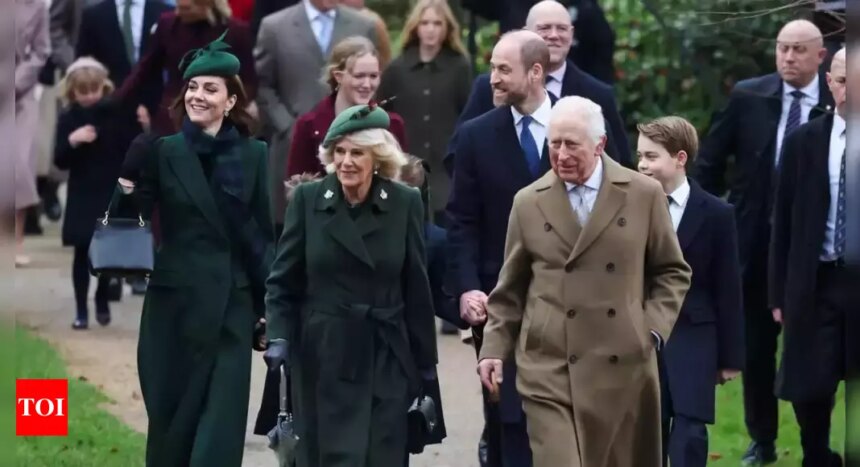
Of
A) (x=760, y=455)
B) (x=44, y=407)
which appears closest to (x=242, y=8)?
(x=44, y=407)

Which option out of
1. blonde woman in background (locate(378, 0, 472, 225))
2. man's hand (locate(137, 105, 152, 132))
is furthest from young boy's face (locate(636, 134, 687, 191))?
man's hand (locate(137, 105, 152, 132))

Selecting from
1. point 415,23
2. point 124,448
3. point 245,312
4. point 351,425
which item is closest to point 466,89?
point 415,23

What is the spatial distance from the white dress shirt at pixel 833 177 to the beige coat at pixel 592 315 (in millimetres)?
1940

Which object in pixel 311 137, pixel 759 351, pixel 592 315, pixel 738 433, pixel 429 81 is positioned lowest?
pixel 738 433

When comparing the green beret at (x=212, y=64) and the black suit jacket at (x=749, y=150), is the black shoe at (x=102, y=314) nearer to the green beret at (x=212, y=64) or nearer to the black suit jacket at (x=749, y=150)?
the black suit jacket at (x=749, y=150)

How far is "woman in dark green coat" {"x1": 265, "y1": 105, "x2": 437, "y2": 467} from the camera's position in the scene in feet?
22.1

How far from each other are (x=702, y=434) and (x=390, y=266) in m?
1.58

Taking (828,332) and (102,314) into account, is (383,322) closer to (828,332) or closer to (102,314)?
(828,332)

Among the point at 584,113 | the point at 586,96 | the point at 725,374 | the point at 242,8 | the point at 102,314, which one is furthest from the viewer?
the point at 242,8

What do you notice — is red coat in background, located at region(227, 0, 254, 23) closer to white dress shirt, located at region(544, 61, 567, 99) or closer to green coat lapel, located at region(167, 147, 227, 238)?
white dress shirt, located at region(544, 61, 567, 99)

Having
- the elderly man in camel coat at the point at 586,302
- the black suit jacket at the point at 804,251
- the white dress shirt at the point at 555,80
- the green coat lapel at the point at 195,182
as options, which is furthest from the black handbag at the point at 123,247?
the black suit jacket at the point at 804,251

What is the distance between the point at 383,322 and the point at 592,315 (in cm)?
97

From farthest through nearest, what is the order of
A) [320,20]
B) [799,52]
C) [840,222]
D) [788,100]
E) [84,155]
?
[84,155] → [320,20] → [788,100] → [799,52] → [840,222]

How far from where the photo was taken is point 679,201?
7.43 m
